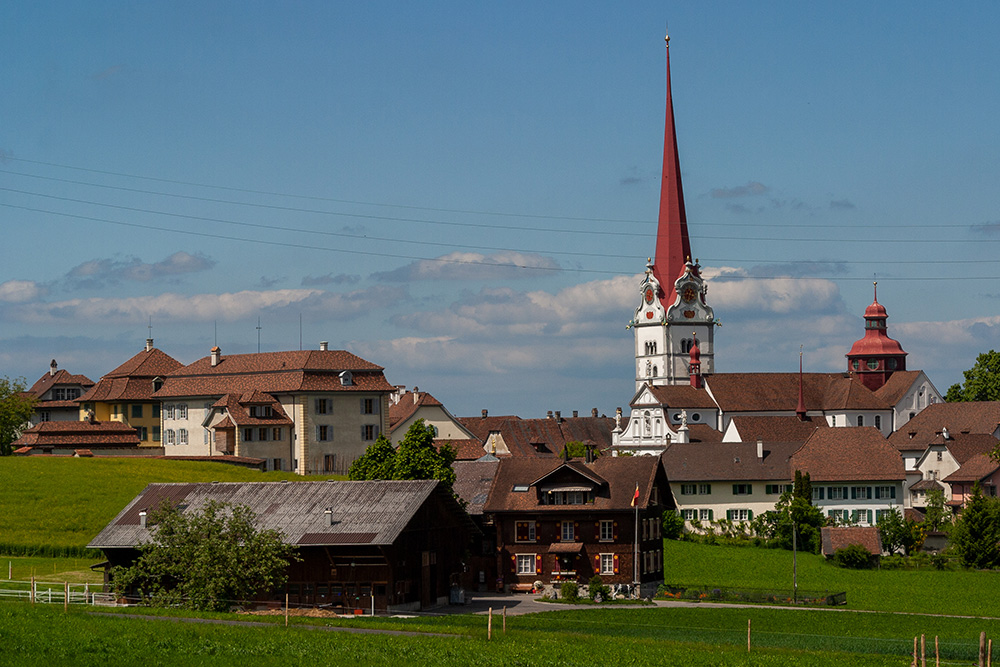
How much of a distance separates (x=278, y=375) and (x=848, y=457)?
144 feet

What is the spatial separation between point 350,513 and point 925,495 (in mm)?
68101

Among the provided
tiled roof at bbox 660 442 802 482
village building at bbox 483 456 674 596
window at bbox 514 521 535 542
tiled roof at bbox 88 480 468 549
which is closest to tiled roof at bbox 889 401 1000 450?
tiled roof at bbox 660 442 802 482

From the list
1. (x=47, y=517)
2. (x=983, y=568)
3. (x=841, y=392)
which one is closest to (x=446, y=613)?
(x=47, y=517)

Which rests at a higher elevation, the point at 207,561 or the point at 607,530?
the point at 607,530

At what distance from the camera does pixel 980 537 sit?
288 ft

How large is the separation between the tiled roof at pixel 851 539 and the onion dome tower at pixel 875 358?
75.6m

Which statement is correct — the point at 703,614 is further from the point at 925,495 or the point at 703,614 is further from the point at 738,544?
the point at 925,495

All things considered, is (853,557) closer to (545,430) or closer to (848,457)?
(848,457)

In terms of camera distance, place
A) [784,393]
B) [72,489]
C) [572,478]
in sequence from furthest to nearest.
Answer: [784,393], [72,489], [572,478]

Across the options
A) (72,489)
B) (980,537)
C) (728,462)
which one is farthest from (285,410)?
(980,537)

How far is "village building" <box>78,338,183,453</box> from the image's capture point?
114500 mm

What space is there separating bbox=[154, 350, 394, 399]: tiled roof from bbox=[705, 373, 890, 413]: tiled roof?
5724cm

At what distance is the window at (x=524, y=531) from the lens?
7038 centimetres

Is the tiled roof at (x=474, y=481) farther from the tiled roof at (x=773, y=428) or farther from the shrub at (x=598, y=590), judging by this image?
the tiled roof at (x=773, y=428)
